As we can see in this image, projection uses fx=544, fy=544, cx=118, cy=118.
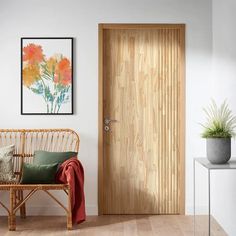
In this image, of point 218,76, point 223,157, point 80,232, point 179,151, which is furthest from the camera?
point 179,151

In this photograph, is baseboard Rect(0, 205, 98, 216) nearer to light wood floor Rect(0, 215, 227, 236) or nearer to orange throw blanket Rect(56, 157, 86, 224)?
light wood floor Rect(0, 215, 227, 236)

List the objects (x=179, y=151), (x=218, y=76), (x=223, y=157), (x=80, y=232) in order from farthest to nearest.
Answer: (x=179, y=151) < (x=218, y=76) < (x=80, y=232) < (x=223, y=157)

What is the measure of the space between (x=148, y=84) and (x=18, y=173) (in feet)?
5.41

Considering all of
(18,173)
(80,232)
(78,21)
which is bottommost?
(80,232)

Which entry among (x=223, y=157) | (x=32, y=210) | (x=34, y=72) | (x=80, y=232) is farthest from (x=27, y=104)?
(x=223, y=157)

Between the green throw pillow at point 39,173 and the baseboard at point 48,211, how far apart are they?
70 cm

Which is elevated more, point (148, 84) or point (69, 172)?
point (148, 84)

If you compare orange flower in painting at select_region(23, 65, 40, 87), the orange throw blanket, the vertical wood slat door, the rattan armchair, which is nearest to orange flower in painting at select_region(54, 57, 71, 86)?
orange flower in painting at select_region(23, 65, 40, 87)

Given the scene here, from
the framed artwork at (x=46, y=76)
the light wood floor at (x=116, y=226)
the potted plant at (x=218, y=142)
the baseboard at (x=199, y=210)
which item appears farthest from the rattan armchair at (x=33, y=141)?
the potted plant at (x=218, y=142)

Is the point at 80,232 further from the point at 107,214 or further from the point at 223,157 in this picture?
the point at 223,157

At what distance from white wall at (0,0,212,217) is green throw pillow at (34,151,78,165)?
352 mm

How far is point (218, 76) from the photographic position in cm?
542

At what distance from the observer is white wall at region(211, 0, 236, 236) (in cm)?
471

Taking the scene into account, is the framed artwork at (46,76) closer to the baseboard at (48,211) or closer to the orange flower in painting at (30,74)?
the orange flower in painting at (30,74)
